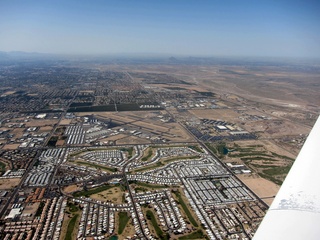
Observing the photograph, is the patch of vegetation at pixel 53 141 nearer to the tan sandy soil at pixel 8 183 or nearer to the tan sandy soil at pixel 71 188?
the tan sandy soil at pixel 8 183

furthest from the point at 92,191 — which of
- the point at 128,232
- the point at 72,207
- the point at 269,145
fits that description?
the point at 269,145

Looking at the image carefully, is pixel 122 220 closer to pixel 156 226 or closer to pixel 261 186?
pixel 156 226

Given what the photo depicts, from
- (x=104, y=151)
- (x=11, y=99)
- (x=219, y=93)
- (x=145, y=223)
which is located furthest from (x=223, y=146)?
(x=11, y=99)

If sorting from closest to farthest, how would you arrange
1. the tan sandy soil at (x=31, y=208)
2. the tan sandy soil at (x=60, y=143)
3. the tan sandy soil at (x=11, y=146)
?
the tan sandy soil at (x=31, y=208) < the tan sandy soil at (x=11, y=146) < the tan sandy soil at (x=60, y=143)

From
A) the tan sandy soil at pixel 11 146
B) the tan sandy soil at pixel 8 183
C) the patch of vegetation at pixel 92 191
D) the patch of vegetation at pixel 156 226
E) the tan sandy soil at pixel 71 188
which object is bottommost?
the tan sandy soil at pixel 11 146

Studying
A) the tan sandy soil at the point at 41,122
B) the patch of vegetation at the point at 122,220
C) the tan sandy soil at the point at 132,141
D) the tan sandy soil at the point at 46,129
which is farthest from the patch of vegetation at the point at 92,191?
the tan sandy soil at the point at 41,122

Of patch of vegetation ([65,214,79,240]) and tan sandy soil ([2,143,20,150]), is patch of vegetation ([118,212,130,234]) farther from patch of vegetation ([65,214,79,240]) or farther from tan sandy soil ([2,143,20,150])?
tan sandy soil ([2,143,20,150])

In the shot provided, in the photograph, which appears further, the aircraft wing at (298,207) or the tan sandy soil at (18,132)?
the tan sandy soil at (18,132)

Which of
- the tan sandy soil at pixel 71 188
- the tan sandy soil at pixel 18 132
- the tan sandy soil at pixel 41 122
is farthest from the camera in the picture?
the tan sandy soil at pixel 41 122

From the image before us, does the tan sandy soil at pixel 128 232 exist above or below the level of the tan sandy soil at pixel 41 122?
above
